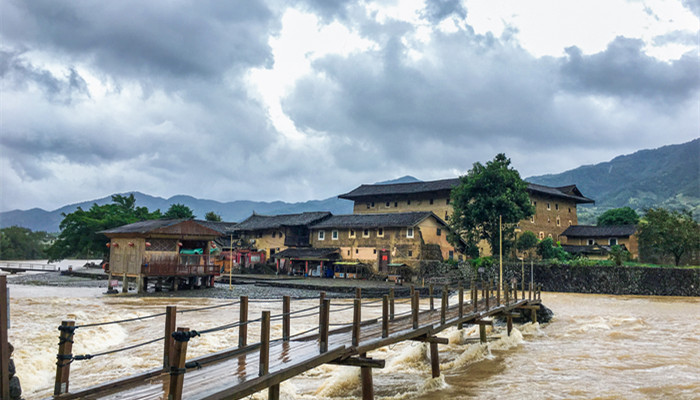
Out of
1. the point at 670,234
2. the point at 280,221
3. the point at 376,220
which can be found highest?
the point at 280,221

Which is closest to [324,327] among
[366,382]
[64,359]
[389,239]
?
[366,382]

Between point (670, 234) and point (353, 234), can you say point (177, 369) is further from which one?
point (670, 234)

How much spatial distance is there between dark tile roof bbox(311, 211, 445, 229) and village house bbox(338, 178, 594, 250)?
Answer: 6.10 m

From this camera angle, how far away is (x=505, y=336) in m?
19.3

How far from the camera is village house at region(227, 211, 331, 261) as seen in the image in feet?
173

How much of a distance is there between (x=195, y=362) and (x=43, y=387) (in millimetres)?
6714

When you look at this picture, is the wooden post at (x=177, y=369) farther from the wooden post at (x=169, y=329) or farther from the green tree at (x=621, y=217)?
the green tree at (x=621, y=217)

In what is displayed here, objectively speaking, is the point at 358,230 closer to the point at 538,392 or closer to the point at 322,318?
the point at 538,392

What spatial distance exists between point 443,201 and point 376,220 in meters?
9.36

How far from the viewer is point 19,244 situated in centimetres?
9431

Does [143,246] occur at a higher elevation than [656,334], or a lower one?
higher

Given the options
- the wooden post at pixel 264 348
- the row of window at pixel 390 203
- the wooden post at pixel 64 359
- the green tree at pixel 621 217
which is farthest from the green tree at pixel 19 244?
the wooden post at pixel 264 348

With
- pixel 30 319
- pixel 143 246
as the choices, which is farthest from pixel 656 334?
pixel 143 246

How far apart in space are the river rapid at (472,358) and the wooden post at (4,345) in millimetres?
5717
